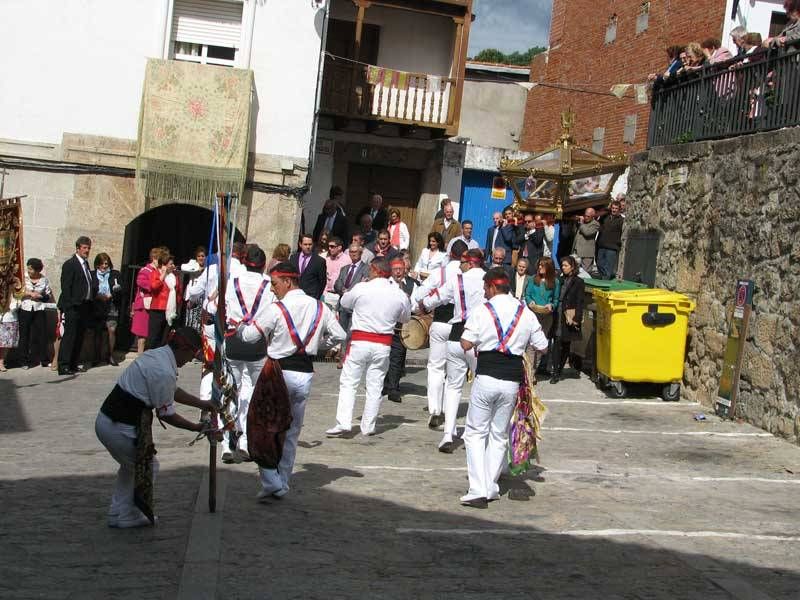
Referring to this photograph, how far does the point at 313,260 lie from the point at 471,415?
6939 millimetres

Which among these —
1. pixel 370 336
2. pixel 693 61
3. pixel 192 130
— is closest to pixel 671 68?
pixel 693 61

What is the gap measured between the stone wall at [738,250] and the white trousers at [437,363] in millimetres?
3563

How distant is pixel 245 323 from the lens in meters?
9.59

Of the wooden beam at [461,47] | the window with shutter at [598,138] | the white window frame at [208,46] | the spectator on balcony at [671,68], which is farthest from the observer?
the window with shutter at [598,138]

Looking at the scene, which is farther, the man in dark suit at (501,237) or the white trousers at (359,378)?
the man in dark suit at (501,237)

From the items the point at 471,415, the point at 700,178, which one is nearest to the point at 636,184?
the point at 700,178

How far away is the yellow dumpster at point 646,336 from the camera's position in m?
13.5

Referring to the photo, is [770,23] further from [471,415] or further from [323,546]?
[323,546]

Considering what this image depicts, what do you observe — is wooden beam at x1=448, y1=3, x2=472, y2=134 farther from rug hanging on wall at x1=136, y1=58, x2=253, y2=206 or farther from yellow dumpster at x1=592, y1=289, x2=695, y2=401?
yellow dumpster at x1=592, y1=289, x2=695, y2=401

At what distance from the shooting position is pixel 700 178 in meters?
14.2

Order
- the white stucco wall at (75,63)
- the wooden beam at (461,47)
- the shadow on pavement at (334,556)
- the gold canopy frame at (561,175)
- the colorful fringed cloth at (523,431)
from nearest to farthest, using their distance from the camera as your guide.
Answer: the shadow on pavement at (334,556)
the colorful fringed cloth at (523,431)
the white stucco wall at (75,63)
the gold canopy frame at (561,175)
the wooden beam at (461,47)

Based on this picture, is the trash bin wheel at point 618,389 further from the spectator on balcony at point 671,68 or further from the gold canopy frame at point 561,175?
the gold canopy frame at point 561,175

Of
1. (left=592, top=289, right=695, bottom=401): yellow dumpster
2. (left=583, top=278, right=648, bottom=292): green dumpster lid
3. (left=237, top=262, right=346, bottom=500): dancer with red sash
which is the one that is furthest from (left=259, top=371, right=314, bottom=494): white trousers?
(left=583, top=278, right=648, bottom=292): green dumpster lid

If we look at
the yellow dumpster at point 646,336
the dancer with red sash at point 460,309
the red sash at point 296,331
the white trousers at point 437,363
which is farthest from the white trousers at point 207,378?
the yellow dumpster at point 646,336
